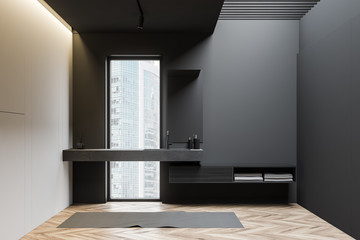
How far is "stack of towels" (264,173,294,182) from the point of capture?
17.7 feet

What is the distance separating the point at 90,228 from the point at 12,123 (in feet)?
4.66

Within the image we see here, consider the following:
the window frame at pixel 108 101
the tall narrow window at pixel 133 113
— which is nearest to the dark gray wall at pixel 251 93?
the window frame at pixel 108 101

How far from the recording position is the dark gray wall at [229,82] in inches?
226

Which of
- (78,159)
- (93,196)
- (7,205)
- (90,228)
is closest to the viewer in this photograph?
(7,205)

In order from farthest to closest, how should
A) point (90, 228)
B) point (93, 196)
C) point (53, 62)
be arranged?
point (93, 196), point (53, 62), point (90, 228)

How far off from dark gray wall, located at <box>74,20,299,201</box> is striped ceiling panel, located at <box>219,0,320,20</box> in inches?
4.6

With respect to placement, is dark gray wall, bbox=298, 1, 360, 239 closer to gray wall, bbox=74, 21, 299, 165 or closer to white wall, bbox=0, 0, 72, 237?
gray wall, bbox=74, 21, 299, 165

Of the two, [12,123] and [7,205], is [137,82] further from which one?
[7,205]

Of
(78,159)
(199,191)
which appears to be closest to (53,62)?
(78,159)

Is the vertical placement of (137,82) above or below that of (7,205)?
above

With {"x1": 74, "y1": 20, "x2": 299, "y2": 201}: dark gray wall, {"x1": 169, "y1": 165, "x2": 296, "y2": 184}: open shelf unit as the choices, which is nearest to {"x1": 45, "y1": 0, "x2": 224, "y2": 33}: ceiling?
{"x1": 74, "y1": 20, "x2": 299, "y2": 201}: dark gray wall

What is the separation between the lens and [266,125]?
5.80 meters

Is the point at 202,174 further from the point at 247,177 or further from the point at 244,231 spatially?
the point at 244,231

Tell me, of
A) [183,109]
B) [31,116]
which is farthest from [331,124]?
[31,116]
